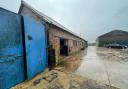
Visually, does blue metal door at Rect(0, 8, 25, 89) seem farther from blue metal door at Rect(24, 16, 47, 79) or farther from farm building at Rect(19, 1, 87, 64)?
farm building at Rect(19, 1, 87, 64)

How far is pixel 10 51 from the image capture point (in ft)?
9.76

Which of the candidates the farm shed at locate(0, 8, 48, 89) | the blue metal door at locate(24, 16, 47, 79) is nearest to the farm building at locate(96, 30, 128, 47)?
the blue metal door at locate(24, 16, 47, 79)

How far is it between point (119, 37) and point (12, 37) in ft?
131

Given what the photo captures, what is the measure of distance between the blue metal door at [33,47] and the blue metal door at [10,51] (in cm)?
26

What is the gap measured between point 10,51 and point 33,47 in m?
1.11

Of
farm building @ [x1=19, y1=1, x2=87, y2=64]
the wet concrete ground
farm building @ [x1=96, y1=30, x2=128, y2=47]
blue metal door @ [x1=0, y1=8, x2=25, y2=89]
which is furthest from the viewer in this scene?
farm building @ [x1=96, y1=30, x2=128, y2=47]

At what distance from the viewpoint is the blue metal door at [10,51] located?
275 centimetres

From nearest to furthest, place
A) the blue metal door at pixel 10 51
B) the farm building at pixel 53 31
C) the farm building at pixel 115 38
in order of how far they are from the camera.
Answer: the blue metal door at pixel 10 51
the farm building at pixel 53 31
the farm building at pixel 115 38

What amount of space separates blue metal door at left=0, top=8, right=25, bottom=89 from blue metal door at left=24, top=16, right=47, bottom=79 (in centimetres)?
26

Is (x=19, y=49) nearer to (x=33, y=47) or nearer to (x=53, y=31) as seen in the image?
(x=33, y=47)

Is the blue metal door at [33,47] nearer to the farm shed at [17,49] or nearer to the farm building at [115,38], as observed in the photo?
Answer: the farm shed at [17,49]

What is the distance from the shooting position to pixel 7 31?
9.57 ft

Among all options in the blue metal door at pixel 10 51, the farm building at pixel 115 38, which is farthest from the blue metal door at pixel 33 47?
the farm building at pixel 115 38

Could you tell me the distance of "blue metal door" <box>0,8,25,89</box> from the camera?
2750 millimetres
